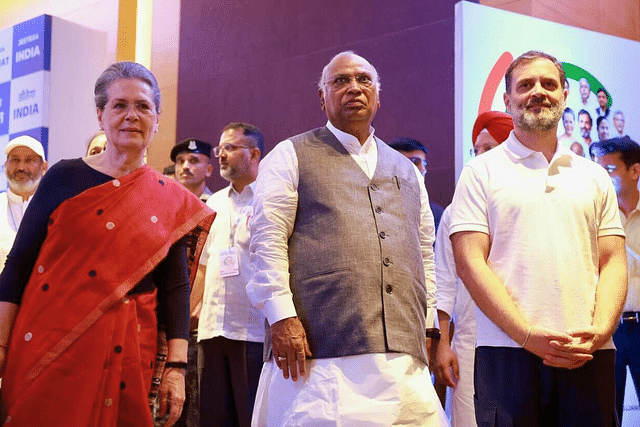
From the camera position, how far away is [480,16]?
431 cm

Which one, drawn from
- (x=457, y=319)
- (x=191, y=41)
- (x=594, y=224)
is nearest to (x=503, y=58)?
(x=457, y=319)

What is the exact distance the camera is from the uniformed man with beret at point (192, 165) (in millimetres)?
5535

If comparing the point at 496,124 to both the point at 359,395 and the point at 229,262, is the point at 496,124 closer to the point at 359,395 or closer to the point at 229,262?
the point at 229,262

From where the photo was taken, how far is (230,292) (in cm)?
419

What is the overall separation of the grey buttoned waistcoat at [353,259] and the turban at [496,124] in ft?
4.58

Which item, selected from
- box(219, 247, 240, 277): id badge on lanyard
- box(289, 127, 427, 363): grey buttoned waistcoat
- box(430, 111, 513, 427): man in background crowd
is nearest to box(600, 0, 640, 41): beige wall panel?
box(430, 111, 513, 427): man in background crowd

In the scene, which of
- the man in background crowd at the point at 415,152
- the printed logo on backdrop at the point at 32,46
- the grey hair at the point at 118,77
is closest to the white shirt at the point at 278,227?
the grey hair at the point at 118,77

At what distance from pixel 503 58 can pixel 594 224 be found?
2.07 meters

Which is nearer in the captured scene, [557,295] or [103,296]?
[103,296]

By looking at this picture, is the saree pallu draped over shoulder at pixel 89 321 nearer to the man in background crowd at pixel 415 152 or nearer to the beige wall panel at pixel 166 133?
the man in background crowd at pixel 415 152

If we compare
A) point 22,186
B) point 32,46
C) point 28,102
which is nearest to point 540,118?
point 22,186

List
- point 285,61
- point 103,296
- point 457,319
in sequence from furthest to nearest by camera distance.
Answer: point 285,61
point 457,319
point 103,296

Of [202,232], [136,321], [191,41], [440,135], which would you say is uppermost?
[191,41]

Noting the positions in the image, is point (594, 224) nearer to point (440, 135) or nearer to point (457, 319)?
point (457, 319)
